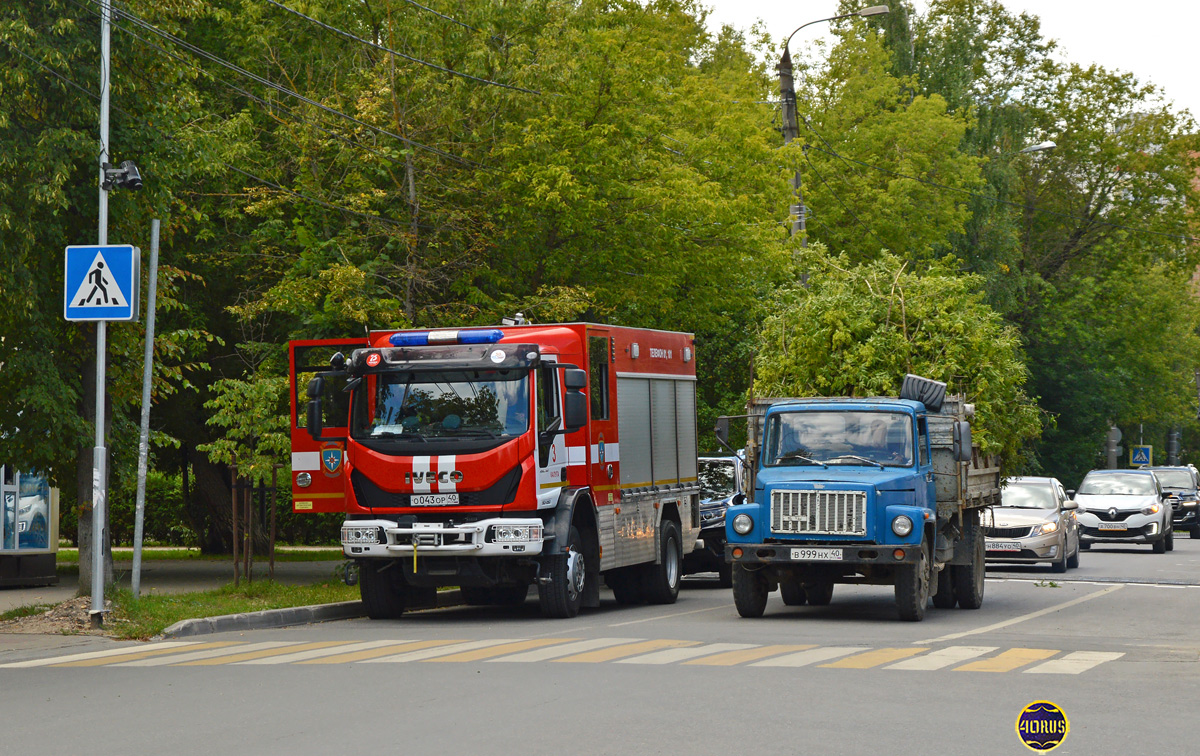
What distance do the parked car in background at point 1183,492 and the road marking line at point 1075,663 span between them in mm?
34627

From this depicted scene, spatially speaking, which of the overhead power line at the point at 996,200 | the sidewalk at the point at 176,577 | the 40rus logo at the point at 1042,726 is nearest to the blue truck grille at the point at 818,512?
the 40rus logo at the point at 1042,726

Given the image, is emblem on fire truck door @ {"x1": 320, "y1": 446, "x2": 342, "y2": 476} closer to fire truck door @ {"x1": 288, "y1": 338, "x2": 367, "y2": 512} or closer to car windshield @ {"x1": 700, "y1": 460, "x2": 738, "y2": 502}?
fire truck door @ {"x1": 288, "y1": 338, "x2": 367, "y2": 512}

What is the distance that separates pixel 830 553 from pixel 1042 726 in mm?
7006

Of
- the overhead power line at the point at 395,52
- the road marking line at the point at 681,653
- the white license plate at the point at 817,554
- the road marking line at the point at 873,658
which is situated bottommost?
the road marking line at the point at 873,658

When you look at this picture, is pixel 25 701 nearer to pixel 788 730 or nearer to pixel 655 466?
pixel 788 730

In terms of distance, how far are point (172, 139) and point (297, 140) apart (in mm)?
5822

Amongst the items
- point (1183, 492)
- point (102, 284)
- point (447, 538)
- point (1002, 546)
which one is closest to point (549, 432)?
point (447, 538)

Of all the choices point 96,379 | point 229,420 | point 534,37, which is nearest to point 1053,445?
point 534,37

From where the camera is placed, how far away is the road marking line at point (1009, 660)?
12.1 metres

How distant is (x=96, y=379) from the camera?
16641 mm

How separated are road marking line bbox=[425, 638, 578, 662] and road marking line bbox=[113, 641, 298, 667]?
6.53 ft

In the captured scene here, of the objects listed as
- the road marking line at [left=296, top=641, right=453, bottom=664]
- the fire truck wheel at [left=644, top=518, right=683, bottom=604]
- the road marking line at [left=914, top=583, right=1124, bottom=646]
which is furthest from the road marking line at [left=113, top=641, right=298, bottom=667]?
the fire truck wheel at [left=644, top=518, right=683, bottom=604]

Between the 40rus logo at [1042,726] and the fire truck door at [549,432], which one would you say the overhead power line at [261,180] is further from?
the 40rus logo at [1042,726]

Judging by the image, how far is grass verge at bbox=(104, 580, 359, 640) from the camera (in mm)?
15305
